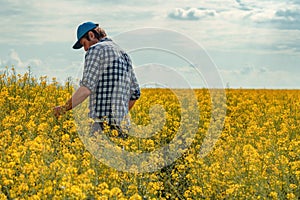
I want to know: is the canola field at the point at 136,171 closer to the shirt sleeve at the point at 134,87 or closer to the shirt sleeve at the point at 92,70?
the shirt sleeve at the point at 134,87

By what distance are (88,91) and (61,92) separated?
11.2 feet

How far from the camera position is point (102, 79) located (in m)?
5.66

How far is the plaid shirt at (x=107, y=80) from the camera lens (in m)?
5.55

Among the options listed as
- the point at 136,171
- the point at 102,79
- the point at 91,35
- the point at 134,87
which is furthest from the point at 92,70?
the point at 136,171

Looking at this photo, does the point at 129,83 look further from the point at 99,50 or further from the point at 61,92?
the point at 61,92

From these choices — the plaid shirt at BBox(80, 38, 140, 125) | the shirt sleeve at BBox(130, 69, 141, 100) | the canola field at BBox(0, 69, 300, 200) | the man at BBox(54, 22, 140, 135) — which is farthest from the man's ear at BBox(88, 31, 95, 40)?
the canola field at BBox(0, 69, 300, 200)

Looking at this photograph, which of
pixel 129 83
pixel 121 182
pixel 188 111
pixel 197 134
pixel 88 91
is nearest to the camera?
pixel 121 182

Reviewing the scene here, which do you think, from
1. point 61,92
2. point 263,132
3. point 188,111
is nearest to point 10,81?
point 61,92

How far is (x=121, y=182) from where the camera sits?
15.6 feet

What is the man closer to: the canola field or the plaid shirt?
the plaid shirt

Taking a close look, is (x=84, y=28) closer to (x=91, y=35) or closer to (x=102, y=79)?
(x=91, y=35)

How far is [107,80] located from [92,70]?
8.7 inches

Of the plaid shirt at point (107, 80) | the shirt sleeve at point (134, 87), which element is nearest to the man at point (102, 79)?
the plaid shirt at point (107, 80)

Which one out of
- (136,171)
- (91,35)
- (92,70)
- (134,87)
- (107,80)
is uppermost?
(91,35)
